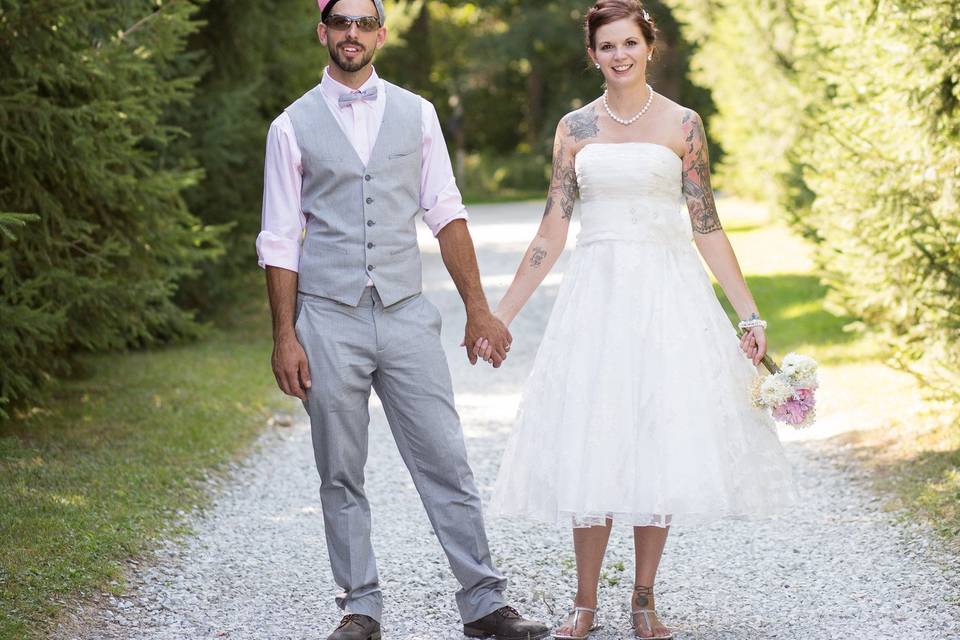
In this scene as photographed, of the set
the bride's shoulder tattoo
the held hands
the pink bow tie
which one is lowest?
the held hands

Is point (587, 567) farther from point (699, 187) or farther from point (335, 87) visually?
point (335, 87)

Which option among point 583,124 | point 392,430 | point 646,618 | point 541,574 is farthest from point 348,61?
point 541,574

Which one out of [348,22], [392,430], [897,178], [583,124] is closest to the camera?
A: [348,22]

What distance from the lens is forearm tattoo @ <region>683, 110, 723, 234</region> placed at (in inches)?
164

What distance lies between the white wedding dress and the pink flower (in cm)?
6

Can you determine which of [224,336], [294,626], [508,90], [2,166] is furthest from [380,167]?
[508,90]

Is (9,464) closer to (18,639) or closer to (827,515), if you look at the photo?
(18,639)

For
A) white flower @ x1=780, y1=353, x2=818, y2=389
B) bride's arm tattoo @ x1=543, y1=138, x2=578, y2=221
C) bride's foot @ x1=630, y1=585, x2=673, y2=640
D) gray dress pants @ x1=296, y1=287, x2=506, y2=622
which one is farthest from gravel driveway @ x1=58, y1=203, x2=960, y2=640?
bride's arm tattoo @ x1=543, y1=138, x2=578, y2=221

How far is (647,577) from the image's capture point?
13.5 ft

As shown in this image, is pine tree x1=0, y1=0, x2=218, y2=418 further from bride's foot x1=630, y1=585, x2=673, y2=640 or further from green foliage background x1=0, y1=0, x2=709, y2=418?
bride's foot x1=630, y1=585, x2=673, y2=640

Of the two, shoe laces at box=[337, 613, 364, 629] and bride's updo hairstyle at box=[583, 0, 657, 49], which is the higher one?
bride's updo hairstyle at box=[583, 0, 657, 49]

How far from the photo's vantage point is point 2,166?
6.85 m

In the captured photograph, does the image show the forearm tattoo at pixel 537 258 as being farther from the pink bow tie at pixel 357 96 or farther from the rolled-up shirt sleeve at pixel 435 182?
the pink bow tie at pixel 357 96

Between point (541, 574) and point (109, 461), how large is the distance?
290 centimetres
